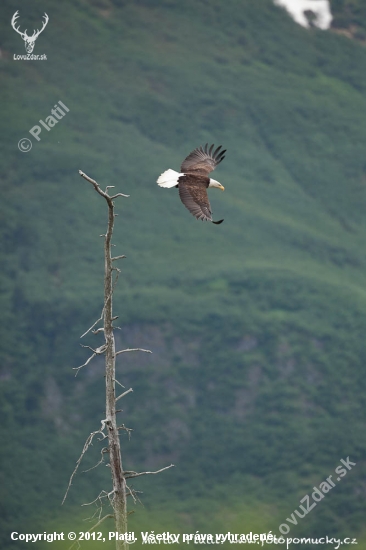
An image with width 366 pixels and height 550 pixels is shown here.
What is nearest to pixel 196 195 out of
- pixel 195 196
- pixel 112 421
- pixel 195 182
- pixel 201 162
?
pixel 195 196

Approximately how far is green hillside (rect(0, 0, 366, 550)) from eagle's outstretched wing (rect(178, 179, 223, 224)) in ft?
304

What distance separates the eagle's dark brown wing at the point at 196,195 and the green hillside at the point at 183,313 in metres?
92.5

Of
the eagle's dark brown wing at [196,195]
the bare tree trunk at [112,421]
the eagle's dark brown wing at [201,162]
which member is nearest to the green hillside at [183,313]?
the eagle's dark brown wing at [201,162]

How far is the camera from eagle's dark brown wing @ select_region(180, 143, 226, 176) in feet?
94.4

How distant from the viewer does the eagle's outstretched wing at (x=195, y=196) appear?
81.8 feet

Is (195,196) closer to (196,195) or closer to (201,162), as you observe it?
(196,195)

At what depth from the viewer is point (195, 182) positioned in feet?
89.7

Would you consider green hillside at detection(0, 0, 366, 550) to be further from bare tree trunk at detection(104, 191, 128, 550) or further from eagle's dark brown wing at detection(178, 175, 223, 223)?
bare tree trunk at detection(104, 191, 128, 550)

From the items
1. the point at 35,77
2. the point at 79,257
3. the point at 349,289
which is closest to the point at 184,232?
the point at 79,257

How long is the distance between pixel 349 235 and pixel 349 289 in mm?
21262

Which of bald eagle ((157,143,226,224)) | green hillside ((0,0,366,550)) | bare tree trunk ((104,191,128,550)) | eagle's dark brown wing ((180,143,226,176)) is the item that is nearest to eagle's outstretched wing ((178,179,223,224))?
bald eagle ((157,143,226,224))

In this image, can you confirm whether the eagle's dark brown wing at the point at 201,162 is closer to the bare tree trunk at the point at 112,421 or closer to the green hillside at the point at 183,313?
the bare tree trunk at the point at 112,421

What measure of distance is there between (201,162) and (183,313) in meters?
116

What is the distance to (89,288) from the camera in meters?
144
